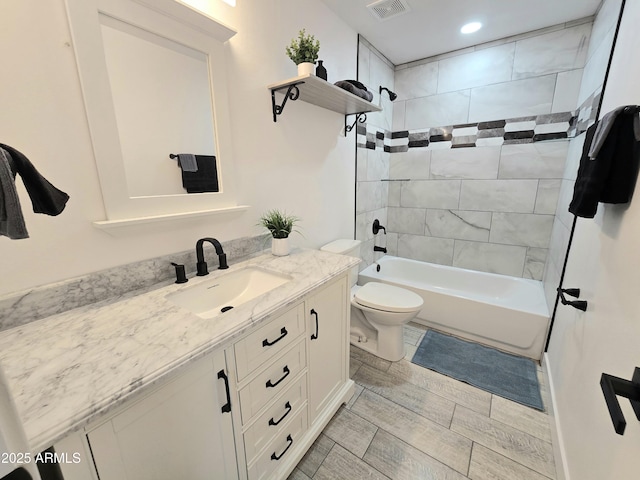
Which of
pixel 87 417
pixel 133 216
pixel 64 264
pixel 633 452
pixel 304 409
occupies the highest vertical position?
pixel 133 216

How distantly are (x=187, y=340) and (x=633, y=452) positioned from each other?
1.15 metres

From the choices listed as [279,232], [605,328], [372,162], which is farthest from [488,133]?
[279,232]

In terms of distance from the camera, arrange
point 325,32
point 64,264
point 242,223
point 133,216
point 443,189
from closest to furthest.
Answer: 1. point 64,264
2. point 133,216
3. point 242,223
4. point 325,32
5. point 443,189

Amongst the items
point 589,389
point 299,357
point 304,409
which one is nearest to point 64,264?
point 299,357

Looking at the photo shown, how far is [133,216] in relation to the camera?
1.03 m

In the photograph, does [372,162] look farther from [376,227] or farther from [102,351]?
[102,351]

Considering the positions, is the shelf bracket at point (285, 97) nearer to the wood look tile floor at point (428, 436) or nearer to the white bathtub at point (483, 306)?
the white bathtub at point (483, 306)

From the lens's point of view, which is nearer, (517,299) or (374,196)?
(517,299)

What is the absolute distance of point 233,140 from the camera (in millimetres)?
1376

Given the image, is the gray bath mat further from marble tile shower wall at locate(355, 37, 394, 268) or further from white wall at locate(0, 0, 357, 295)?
white wall at locate(0, 0, 357, 295)

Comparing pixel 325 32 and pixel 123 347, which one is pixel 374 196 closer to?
pixel 325 32

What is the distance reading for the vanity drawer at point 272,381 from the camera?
37.8 inches

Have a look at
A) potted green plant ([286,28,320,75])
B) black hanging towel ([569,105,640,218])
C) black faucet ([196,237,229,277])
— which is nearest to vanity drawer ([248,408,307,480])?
black faucet ([196,237,229,277])

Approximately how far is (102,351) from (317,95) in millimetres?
1624
